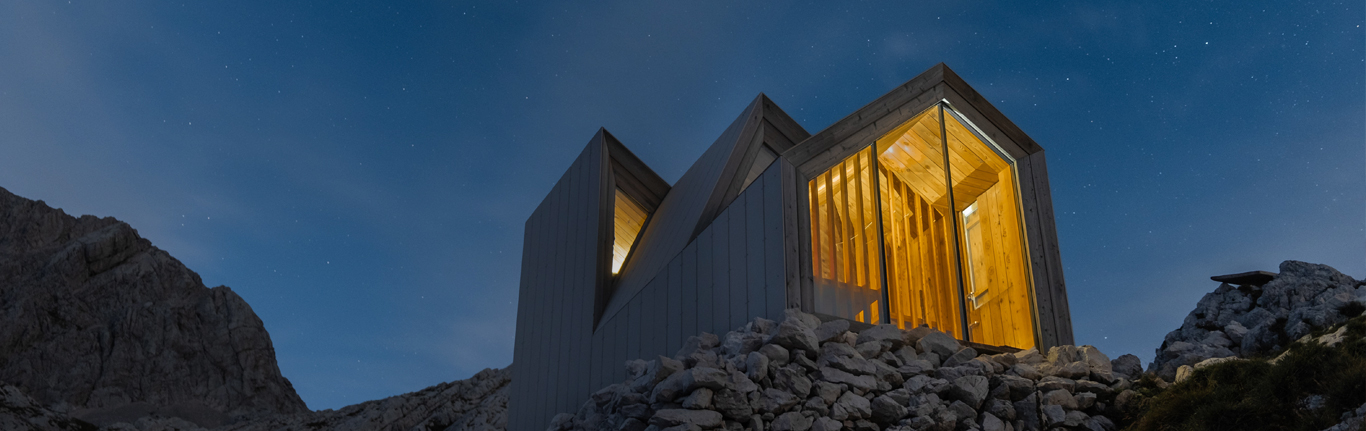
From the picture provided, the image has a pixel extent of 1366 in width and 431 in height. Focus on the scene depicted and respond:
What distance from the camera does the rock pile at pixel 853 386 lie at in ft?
20.7

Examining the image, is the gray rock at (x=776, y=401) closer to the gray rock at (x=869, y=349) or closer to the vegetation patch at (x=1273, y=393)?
the gray rock at (x=869, y=349)

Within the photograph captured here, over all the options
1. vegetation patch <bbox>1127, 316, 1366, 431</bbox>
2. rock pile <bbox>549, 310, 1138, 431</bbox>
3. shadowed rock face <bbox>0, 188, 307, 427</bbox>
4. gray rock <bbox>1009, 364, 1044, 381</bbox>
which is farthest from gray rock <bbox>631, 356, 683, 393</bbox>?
shadowed rock face <bbox>0, 188, 307, 427</bbox>

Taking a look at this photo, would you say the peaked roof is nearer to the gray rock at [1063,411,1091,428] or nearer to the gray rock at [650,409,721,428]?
the gray rock at [650,409,721,428]

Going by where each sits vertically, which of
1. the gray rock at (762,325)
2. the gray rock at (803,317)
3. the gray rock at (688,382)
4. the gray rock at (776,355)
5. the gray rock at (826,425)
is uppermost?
the gray rock at (803,317)

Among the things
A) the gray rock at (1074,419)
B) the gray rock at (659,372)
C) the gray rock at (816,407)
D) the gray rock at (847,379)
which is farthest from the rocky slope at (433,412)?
the gray rock at (1074,419)

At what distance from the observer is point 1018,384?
22.5 ft

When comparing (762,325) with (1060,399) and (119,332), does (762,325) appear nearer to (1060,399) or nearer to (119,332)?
(1060,399)

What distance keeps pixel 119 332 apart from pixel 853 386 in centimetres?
5693

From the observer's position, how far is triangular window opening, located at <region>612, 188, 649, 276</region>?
12.3 metres

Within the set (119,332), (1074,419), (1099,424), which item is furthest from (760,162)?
(119,332)

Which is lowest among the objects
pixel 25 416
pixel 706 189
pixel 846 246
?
pixel 846 246

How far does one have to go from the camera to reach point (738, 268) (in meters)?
7.84

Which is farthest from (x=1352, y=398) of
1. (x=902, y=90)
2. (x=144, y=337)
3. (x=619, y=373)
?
(x=144, y=337)

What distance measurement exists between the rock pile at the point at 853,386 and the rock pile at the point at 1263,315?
512 millimetres
